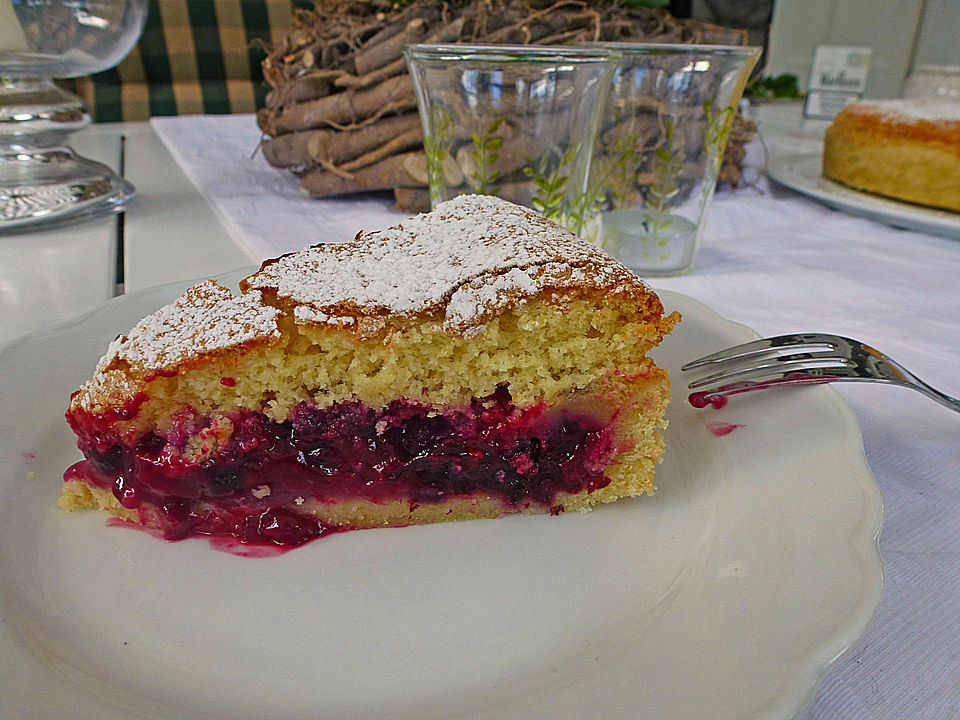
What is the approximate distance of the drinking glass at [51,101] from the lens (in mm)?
2189

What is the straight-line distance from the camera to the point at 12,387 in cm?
127

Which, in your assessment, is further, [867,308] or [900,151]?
[900,151]

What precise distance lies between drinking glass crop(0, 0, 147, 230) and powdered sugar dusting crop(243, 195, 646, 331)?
1265 mm

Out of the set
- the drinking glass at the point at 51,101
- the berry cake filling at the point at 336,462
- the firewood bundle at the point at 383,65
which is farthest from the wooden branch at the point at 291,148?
the berry cake filling at the point at 336,462

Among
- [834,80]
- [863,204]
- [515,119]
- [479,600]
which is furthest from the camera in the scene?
[834,80]

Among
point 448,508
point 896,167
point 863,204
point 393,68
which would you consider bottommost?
point 448,508

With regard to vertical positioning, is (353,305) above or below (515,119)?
below

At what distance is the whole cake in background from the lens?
2.43 metres

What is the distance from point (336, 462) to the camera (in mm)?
1255

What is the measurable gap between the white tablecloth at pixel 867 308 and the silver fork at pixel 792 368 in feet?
0.41

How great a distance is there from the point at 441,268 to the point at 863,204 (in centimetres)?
188

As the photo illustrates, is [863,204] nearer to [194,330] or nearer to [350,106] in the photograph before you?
[350,106]

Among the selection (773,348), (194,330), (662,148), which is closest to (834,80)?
(662,148)

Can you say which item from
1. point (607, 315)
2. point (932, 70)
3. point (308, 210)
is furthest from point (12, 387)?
point (932, 70)
